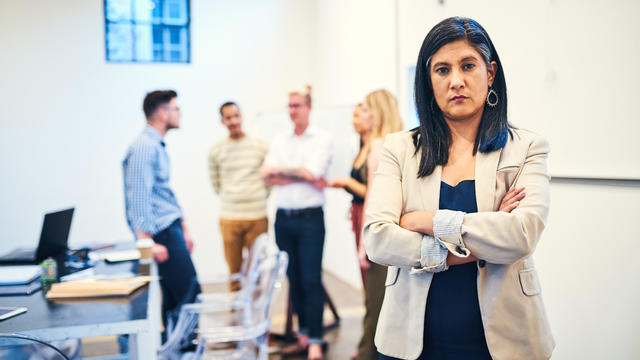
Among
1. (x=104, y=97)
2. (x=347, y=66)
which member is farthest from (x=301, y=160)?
(x=104, y=97)

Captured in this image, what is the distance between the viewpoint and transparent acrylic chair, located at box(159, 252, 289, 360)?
8.45ft

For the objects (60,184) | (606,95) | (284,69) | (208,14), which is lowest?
(60,184)

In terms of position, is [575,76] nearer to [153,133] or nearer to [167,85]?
[153,133]

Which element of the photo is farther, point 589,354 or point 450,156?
point 589,354

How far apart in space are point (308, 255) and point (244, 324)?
32.5 inches

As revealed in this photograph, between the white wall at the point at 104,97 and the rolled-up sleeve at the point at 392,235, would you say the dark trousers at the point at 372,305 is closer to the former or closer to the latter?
the rolled-up sleeve at the point at 392,235

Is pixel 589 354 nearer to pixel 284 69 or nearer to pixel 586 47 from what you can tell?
pixel 586 47

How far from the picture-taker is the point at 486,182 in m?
1.41

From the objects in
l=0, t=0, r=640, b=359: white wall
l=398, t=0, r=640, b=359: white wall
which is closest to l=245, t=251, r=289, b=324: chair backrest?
l=398, t=0, r=640, b=359: white wall

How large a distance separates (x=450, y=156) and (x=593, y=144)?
1.02 meters

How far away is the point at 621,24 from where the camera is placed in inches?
79.0

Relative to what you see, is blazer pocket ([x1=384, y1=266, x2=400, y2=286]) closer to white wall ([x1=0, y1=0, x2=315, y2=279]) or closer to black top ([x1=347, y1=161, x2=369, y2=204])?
black top ([x1=347, y1=161, x2=369, y2=204])

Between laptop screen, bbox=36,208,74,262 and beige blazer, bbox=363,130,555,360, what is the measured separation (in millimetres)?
1875

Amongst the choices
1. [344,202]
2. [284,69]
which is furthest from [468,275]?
[284,69]
